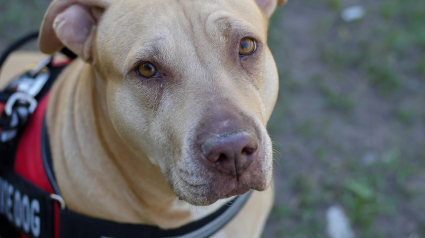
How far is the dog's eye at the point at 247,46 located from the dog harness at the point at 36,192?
3.12 feet

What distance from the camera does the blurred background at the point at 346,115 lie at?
4102mm

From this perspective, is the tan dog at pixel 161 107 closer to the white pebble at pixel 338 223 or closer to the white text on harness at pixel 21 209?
the white text on harness at pixel 21 209

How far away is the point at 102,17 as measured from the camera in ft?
8.33

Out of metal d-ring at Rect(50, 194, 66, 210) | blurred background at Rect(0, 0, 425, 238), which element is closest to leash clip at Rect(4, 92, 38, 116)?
metal d-ring at Rect(50, 194, 66, 210)

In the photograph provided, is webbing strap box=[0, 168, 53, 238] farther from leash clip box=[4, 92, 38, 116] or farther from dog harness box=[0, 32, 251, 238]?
leash clip box=[4, 92, 38, 116]

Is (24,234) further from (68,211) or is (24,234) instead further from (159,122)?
(159,122)

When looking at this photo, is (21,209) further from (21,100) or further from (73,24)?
(73,24)

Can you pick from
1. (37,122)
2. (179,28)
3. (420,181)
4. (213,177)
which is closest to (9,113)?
(37,122)

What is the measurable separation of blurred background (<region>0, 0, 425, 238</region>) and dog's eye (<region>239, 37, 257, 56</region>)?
6.11ft

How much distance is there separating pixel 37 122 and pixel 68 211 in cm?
74

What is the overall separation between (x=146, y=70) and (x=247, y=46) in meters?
0.55

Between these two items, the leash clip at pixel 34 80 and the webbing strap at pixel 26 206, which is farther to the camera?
the leash clip at pixel 34 80

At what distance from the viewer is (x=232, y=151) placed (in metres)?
1.97

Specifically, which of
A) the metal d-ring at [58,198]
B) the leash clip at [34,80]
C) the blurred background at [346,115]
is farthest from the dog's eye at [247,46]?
the blurred background at [346,115]
